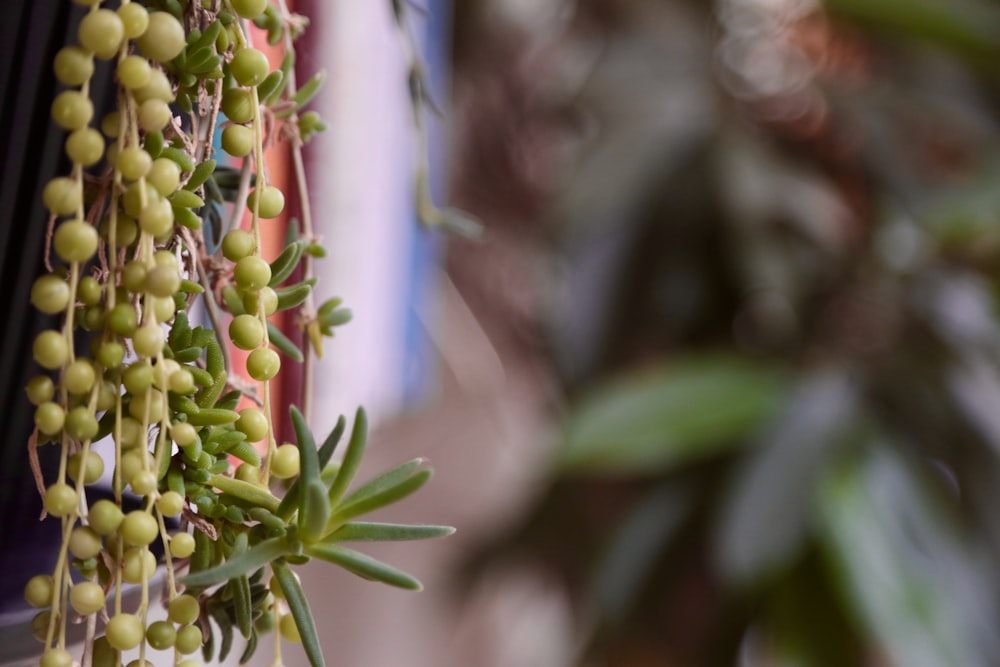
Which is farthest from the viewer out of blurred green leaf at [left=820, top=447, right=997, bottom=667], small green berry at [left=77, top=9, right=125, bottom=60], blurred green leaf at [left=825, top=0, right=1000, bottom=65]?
blurred green leaf at [left=825, top=0, right=1000, bottom=65]

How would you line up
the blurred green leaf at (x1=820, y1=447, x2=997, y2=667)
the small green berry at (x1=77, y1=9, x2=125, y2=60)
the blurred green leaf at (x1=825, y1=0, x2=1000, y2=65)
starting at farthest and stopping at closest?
the blurred green leaf at (x1=825, y1=0, x2=1000, y2=65) < the blurred green leaf at (x1=820, y1=447, x2=997, y2=667) < the small green berry at (x1=77, y1=9, x2=125, y2=60)

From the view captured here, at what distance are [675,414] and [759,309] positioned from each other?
0.22m

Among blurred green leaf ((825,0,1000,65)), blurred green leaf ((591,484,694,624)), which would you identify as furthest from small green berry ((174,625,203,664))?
blurred green leaf ((825,0,1000,65))

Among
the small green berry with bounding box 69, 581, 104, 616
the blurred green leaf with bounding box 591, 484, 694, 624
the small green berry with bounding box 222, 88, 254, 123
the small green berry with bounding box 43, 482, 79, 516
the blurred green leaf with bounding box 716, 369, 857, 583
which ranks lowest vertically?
the blurred green leaf with bounding box 591, 484, 694, 624

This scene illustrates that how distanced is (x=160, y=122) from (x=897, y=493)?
2.66ft

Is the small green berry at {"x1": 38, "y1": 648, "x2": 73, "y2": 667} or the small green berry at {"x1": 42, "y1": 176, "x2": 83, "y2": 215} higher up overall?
the small green berry at {"x1": 42, "y1": 176, "x2": 83, "y2": 215}

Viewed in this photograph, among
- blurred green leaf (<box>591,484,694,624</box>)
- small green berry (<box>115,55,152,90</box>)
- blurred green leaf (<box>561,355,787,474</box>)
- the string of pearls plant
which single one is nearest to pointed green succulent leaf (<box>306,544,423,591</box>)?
the string of pearls plant

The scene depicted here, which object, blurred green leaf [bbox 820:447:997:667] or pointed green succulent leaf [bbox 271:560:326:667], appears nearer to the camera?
pointed green succulent leaf [bbox 271:560:326:667]

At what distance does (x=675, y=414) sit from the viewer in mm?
799

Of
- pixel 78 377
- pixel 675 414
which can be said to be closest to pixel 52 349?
pixel 78 377

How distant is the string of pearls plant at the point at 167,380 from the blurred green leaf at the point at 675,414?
55cm

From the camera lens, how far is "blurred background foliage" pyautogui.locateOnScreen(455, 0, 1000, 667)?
763mm

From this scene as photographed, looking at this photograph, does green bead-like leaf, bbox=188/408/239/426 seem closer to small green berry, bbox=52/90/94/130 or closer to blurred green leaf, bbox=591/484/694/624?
small green berry, bbox=52/90/94/130

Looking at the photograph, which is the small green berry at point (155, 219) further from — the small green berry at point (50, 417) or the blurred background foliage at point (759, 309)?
the blurred background foliage at point (759, 309)
